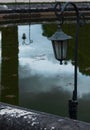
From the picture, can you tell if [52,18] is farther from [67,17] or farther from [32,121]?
[32,121]

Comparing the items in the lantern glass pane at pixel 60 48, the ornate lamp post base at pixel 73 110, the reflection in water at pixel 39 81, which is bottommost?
the reflection in water at pixel 39 81

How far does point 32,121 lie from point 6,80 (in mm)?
7566

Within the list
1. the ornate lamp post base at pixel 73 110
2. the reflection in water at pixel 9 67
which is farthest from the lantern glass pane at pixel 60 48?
the reflection in water at pixel 9 67

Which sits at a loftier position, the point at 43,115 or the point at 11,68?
the point at 43,115

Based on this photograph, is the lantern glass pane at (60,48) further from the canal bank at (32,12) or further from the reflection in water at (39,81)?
the canal bank at (32,12)

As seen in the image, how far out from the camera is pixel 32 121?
225 centimetres

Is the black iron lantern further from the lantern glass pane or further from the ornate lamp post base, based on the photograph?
the ornate lamp post base

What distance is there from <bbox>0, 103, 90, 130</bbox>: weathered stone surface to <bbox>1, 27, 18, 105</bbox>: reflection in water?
5650 mm

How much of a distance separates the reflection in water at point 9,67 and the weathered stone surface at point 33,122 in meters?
5.65

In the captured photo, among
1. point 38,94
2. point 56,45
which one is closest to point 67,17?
point 38,94

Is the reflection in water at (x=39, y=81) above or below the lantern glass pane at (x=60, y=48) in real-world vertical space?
below

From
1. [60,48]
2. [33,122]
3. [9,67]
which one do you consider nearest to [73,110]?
[60,48]

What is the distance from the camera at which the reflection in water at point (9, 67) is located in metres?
8.52

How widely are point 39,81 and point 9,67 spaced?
1.63 metres
